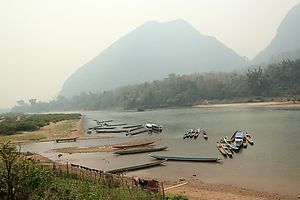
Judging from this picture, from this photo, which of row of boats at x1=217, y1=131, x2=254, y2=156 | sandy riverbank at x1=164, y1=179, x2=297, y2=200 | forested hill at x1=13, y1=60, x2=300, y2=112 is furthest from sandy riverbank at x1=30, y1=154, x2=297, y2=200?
forested hill at x1=13, y1=60, x2=300, y2=112

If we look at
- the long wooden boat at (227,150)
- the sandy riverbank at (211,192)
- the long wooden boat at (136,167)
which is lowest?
the sandy riverbank at (211,192)

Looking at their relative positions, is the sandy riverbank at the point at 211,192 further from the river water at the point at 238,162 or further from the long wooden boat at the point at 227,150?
the long wooden boat at the point at 227,150

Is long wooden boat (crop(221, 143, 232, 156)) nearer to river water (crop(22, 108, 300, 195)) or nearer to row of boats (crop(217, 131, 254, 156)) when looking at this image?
row of boats (crop(217, 131, 254, 156))

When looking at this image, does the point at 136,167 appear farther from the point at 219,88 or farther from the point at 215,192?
the point at 219,88

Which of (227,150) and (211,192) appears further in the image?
(227,150)

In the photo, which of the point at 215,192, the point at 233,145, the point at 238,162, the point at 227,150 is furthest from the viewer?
the point at 233,145

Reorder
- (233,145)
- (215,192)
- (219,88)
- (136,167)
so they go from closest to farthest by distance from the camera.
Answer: (215,192) < (136,167) < (233,145) < (219,88)

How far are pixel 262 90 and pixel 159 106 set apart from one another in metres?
47.3

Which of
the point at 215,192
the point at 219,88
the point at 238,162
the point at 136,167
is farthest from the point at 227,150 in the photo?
the point at 219,88

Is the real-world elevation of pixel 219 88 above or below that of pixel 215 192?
above

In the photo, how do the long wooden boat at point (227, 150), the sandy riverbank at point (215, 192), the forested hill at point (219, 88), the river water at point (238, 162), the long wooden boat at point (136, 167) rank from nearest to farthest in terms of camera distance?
the sandy riverbank at point (215, 192), the river water at point (238, 162), the long wooden boat at point (136, 167), the long wooden boat at point (227, 150), the forested hill at point (219, 88)

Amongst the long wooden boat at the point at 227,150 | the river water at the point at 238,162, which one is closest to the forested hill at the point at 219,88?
the river water at the point at 238,162

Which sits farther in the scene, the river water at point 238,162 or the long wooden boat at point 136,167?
Result: the long wooden boat at point 136,167

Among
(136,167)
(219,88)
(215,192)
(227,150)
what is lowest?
(215,192)
